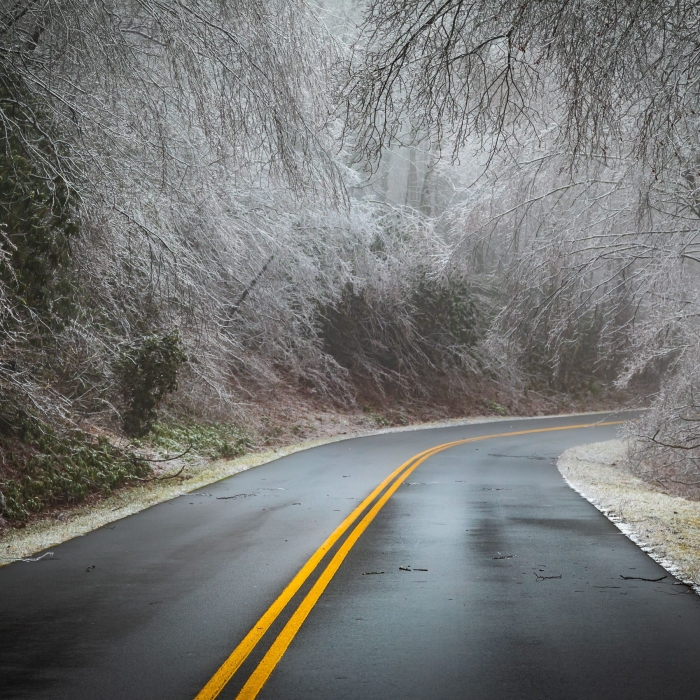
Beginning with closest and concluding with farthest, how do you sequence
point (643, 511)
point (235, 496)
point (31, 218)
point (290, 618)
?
point (290, 618) < point (31, 218) < point (643, 511) < point (235, 496)

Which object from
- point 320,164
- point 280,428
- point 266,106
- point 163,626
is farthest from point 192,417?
point 163,626

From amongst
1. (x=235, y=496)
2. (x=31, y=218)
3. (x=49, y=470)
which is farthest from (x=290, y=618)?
(x=235, y=496)

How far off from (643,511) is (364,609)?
21.8 ft

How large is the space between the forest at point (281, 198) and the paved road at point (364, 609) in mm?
2894

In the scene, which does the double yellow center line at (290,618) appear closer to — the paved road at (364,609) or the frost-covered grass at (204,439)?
the paved road at (364,609)

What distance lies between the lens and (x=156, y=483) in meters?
15.9

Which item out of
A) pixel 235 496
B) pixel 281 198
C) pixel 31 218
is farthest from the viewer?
pixel 281 198

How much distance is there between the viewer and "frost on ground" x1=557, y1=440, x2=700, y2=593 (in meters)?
9.53

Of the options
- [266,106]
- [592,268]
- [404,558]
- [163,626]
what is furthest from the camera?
[592,268]

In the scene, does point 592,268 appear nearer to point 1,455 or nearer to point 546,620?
point 1,455

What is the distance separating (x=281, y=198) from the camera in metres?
25.0

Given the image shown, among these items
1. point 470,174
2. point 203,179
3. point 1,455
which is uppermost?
point 470,174

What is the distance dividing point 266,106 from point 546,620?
650 cm

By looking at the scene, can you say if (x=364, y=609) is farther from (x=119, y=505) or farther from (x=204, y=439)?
(x=204, y=439)
